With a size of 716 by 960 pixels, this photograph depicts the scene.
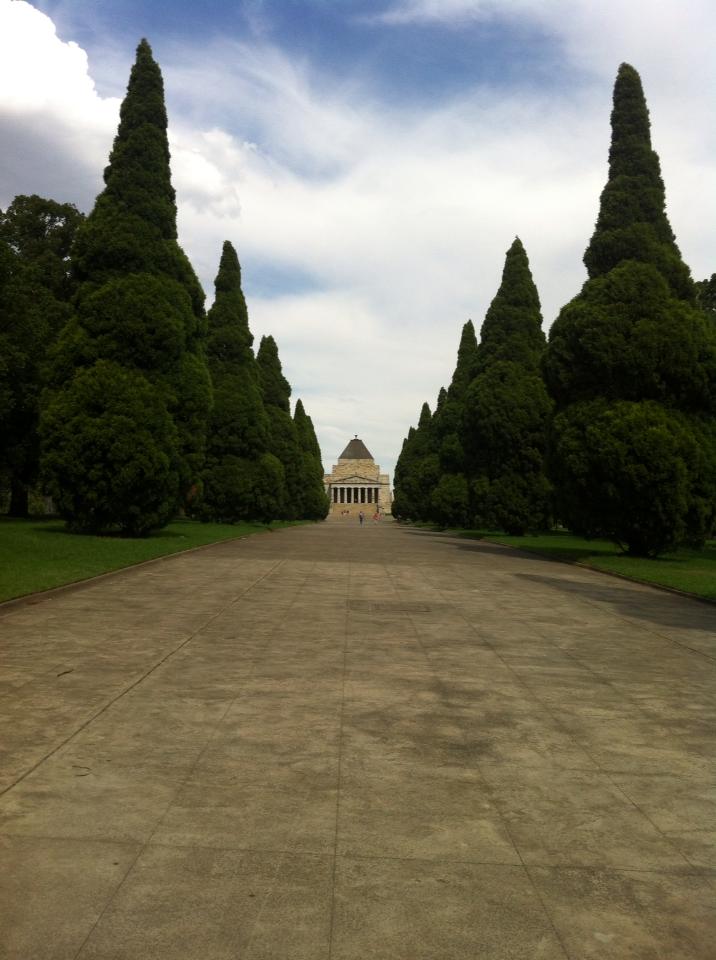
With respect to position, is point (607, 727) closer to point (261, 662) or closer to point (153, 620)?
point (261, 662)

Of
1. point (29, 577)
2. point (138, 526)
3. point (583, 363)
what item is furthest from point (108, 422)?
point (583, 363)

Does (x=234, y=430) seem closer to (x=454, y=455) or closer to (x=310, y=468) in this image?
(x=454, y=455)

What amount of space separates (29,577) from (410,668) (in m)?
8.41

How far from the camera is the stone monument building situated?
14912 cm

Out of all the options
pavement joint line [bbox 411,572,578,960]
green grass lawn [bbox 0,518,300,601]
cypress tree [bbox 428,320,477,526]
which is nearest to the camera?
pavement joint line [bbox 411,572,578,960]

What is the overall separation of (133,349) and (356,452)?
147738mm

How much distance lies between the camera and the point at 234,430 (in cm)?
4175

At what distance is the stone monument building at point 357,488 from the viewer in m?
149

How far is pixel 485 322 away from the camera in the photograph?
40.6m

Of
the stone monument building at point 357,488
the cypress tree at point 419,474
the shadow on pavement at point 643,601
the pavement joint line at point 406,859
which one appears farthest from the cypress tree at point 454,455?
the stone monument building at point 357,488

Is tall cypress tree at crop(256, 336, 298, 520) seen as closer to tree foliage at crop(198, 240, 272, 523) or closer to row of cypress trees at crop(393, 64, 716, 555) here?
tree foliage at crop(198, 240, 272, 523)

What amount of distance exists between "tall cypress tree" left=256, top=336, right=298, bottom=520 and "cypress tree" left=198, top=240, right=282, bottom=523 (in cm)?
1006

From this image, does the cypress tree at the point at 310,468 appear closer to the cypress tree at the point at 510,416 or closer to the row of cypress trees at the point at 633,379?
the cypress tree at the point at 510,416

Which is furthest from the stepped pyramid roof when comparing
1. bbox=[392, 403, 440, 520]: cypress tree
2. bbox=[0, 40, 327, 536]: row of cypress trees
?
bbox=[0, 40, 327, 536]: row of cypress trees
